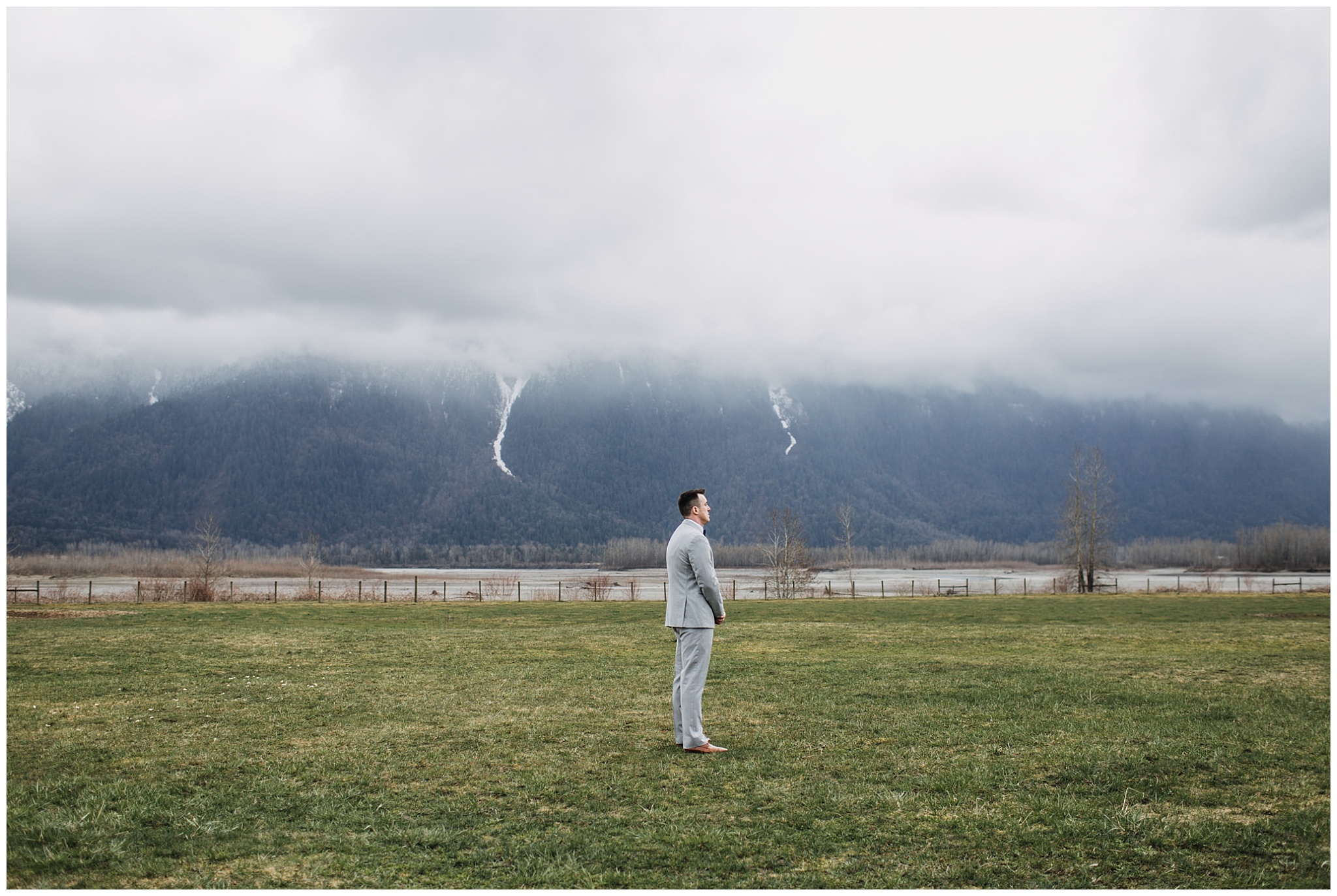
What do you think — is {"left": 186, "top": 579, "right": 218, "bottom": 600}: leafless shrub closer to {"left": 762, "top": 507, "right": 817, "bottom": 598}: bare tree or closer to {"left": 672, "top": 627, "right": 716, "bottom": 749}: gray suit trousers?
{"left": 762, "top": 507, "right": 817, "bottom": 598}: bare tree

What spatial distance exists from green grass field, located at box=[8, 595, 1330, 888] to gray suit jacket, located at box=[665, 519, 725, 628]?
124 cm

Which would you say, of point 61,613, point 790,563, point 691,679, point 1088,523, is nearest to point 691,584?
point 691,679

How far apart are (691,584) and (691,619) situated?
0.32m

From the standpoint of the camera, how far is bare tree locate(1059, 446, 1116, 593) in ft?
243

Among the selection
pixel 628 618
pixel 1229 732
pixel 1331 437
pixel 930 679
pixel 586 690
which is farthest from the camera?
pixel 628 618

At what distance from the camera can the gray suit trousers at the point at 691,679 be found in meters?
9.02

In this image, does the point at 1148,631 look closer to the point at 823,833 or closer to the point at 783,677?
the point at 783,677

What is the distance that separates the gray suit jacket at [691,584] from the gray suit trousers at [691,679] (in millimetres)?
118

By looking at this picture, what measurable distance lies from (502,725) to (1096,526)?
73.9 m

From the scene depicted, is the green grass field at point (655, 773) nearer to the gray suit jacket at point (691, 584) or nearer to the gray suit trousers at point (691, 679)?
the gray suit trousers at point (691, 679)

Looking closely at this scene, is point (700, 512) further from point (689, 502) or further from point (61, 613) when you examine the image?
point (61, 613)

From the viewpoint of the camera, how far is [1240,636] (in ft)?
78.7

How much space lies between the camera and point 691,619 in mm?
9086

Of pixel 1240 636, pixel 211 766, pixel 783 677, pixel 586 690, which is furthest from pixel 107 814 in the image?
pixel 1240 636
